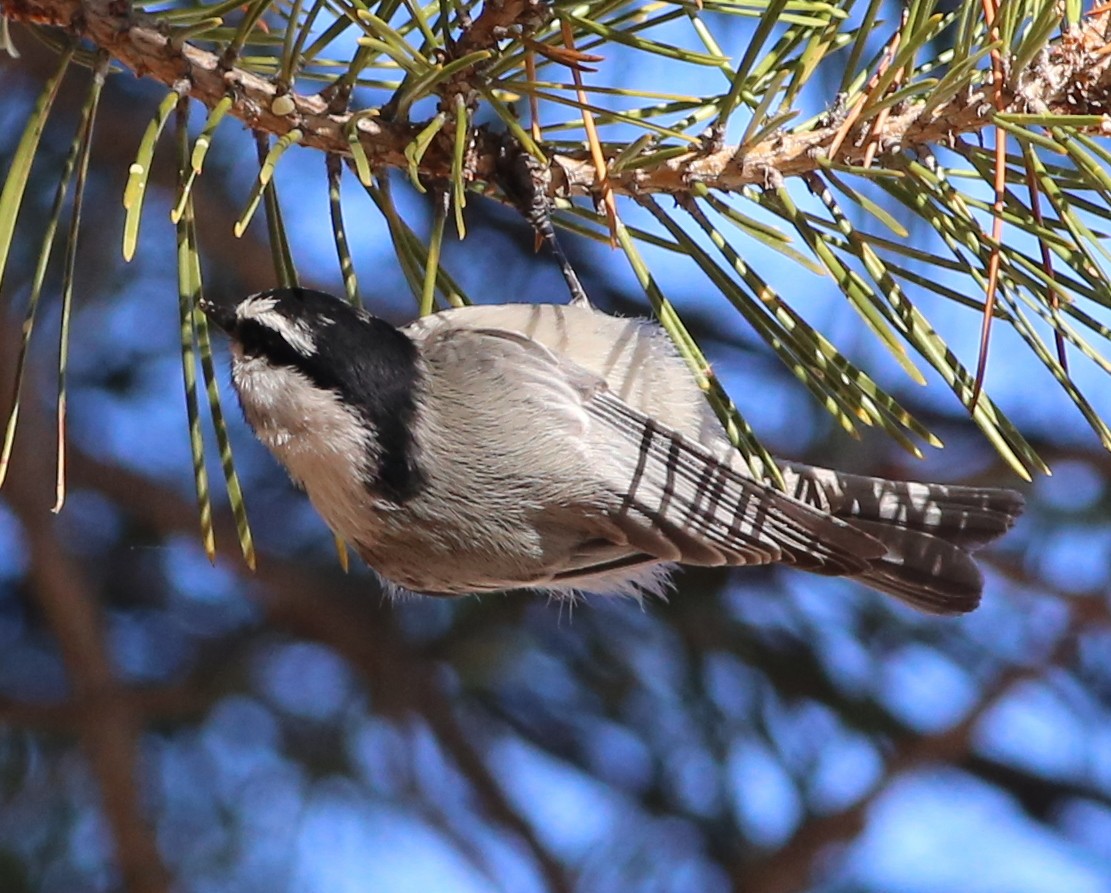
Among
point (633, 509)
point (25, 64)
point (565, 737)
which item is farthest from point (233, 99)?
point (565, 737)

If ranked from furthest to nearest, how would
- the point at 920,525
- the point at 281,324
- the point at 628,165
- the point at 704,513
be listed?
the point at 920,525 < the point at 704,513 < the point at 281,324 < the point at 628,165

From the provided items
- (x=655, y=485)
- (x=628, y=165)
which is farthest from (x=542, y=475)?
(x=628, y=165)

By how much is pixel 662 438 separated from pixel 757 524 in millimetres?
113

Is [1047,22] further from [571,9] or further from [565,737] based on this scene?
[565,737]

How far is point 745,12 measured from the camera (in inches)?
31.5

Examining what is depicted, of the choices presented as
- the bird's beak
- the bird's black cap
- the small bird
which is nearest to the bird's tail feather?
the small bird

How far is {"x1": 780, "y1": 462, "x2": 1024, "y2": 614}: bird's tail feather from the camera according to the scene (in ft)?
3.74

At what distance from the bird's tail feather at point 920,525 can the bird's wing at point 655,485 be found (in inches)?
3.6

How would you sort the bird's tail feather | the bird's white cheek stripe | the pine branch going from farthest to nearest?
the bird's tail feather
the bird's white cheek stripe
the pine branch

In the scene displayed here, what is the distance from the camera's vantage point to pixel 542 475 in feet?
3.75

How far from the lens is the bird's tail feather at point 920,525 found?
1141 millimetres

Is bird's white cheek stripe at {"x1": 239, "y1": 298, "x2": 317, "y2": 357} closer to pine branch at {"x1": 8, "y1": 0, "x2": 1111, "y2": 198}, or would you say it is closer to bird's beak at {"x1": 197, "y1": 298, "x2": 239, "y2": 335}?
bird's beak at {"x1": 197, "y1": 298, "x2": 239, "y2": 335}

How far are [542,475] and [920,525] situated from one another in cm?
33

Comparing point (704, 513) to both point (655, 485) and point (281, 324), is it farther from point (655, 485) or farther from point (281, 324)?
point (281, 324)
